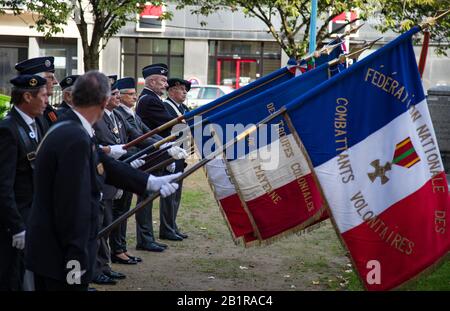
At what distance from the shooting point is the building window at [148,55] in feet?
115

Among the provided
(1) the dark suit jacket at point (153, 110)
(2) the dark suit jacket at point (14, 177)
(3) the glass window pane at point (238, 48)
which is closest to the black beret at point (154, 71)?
(1) the dark suit jacket at point (153, 110)

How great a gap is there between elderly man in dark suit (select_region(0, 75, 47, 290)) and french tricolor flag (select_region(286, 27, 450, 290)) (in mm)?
1995

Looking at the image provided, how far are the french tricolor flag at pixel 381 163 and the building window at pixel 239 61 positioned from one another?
28.8 m

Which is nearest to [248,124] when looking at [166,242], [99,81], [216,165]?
[216,165]

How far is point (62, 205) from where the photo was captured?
4148mm

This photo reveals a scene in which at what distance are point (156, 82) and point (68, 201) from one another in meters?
5.32

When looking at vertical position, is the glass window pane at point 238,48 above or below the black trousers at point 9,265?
above

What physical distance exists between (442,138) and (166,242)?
5958 mm

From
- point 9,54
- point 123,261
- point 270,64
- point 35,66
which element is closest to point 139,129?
point 123,261

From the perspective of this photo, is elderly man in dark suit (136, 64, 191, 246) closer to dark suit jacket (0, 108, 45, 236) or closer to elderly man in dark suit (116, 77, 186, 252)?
elderly man in dark suit (116, 77, 186, 252)

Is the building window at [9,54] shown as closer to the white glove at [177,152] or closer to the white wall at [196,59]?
the white wall at [196,59]

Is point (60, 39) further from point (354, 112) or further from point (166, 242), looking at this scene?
point (354, 112)

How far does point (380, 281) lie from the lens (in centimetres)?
574

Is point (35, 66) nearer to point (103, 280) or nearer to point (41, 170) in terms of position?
point (41, 170)
